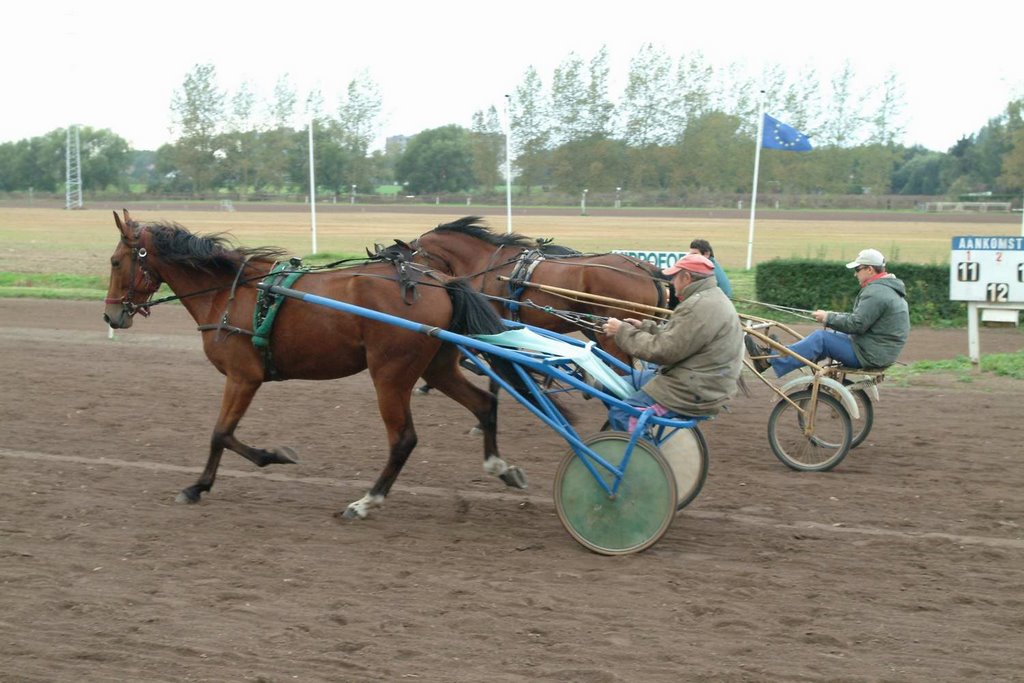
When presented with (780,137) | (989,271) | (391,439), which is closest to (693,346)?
(391,439)

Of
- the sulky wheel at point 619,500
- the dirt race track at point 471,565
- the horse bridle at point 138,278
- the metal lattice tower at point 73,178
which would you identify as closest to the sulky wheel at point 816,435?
the dirt race track at point 471,565

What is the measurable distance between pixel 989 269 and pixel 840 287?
4.45 metres

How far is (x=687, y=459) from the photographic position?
626 cm

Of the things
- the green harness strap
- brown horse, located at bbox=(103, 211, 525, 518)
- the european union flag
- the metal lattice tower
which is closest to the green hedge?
the european union flag

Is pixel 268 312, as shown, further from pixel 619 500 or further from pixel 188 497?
pixel 619 500

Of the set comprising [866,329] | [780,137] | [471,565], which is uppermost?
[780,137]

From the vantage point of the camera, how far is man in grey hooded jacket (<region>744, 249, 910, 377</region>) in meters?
7.58

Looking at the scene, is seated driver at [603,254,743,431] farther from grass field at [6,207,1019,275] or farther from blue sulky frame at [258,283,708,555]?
grass field at [6,207,1019,275]

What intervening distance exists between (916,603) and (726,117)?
30.9 meters

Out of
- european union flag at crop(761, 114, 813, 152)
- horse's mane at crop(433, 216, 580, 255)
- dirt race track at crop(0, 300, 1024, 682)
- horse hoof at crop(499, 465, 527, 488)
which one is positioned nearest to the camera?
dirt race track at crop(0, 300, 1024, 682)

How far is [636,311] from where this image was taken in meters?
7.84

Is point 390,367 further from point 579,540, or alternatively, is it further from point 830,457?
point 830,457

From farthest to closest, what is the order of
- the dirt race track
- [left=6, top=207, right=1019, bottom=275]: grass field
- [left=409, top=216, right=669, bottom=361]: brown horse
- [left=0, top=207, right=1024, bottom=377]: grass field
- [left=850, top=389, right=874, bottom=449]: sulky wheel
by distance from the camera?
[left=6, top=207, right=1019, bottom=275]: grass field, [left=0, top=207, right=1024, bottom=377]: grass field, [left=409, top=216, right=669, bottom=361]: brown horse, [left=850, top=389, right=874, bottom=449]: sulky wheel, the dirt race track

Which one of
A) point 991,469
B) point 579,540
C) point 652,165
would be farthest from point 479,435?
point 652,165
